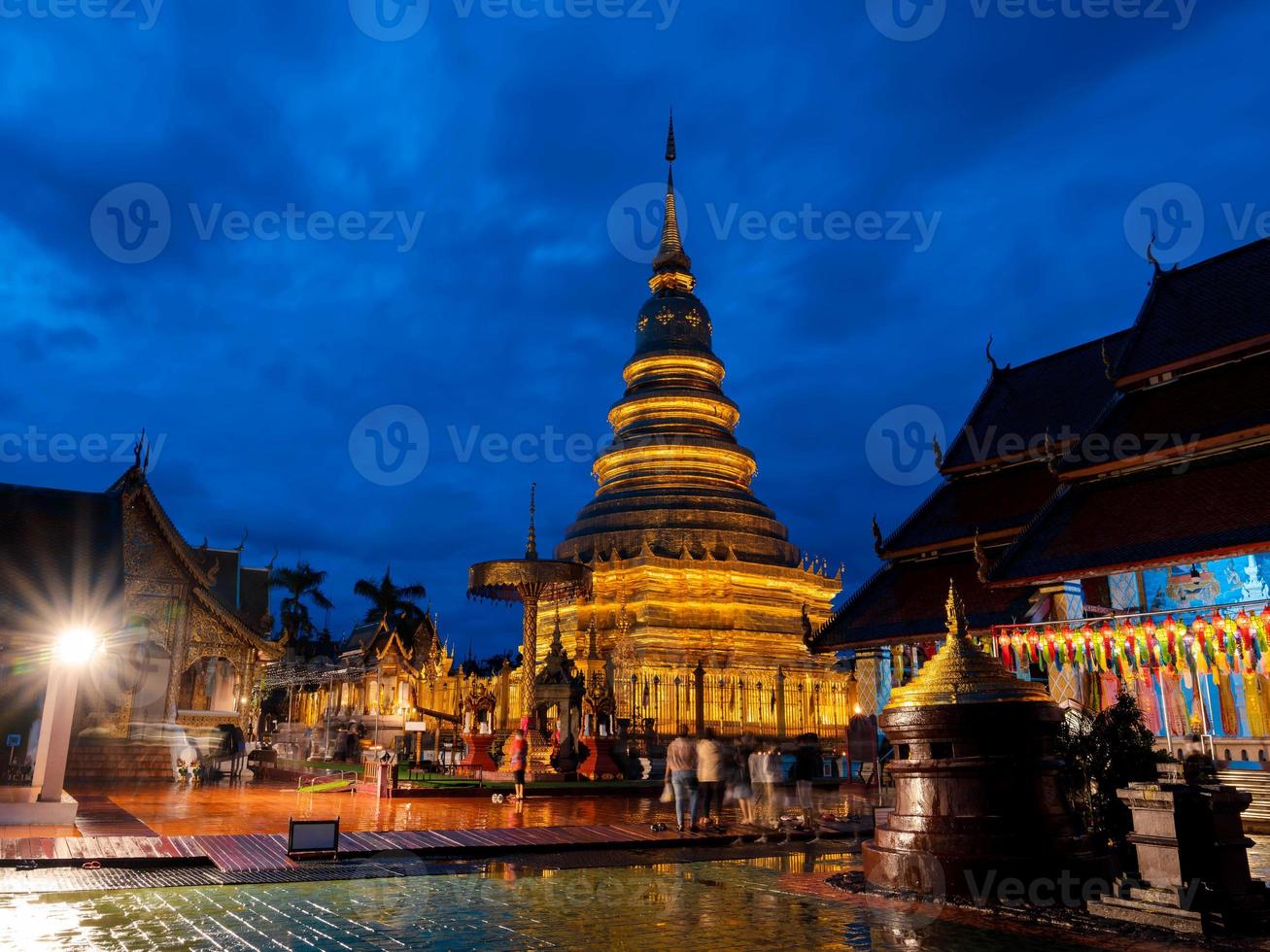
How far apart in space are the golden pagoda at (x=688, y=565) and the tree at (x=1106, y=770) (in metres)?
21.4

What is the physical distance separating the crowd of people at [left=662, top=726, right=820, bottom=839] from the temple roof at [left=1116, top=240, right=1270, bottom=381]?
1031 cm

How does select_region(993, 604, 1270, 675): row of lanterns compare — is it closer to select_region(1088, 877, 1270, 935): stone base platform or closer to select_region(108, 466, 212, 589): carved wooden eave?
select_region(1088, 877, 1270, 935): stone base platform

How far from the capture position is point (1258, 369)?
55.2ft

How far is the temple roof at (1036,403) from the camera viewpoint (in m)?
21.4

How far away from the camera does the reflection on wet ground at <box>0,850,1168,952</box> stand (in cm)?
664

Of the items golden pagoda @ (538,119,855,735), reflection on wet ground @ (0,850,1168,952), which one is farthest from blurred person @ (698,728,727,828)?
golden pagoda @ (538,119,855,735)

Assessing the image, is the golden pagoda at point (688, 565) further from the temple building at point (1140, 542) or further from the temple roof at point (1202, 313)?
the temple roof at point (1202, 313)

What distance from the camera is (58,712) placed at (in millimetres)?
13688

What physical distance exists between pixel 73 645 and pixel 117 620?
4196mm

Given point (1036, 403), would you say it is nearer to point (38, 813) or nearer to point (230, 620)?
point (230, 620)

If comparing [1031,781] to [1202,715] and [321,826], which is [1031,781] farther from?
[1202,715]

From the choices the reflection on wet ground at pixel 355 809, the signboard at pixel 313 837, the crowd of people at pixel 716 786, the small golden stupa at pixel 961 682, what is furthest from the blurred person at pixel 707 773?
the signboard at pixel 313 837

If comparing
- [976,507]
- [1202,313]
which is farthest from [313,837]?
[1202,313]

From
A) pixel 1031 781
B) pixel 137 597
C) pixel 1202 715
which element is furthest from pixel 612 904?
pixel 137 597
